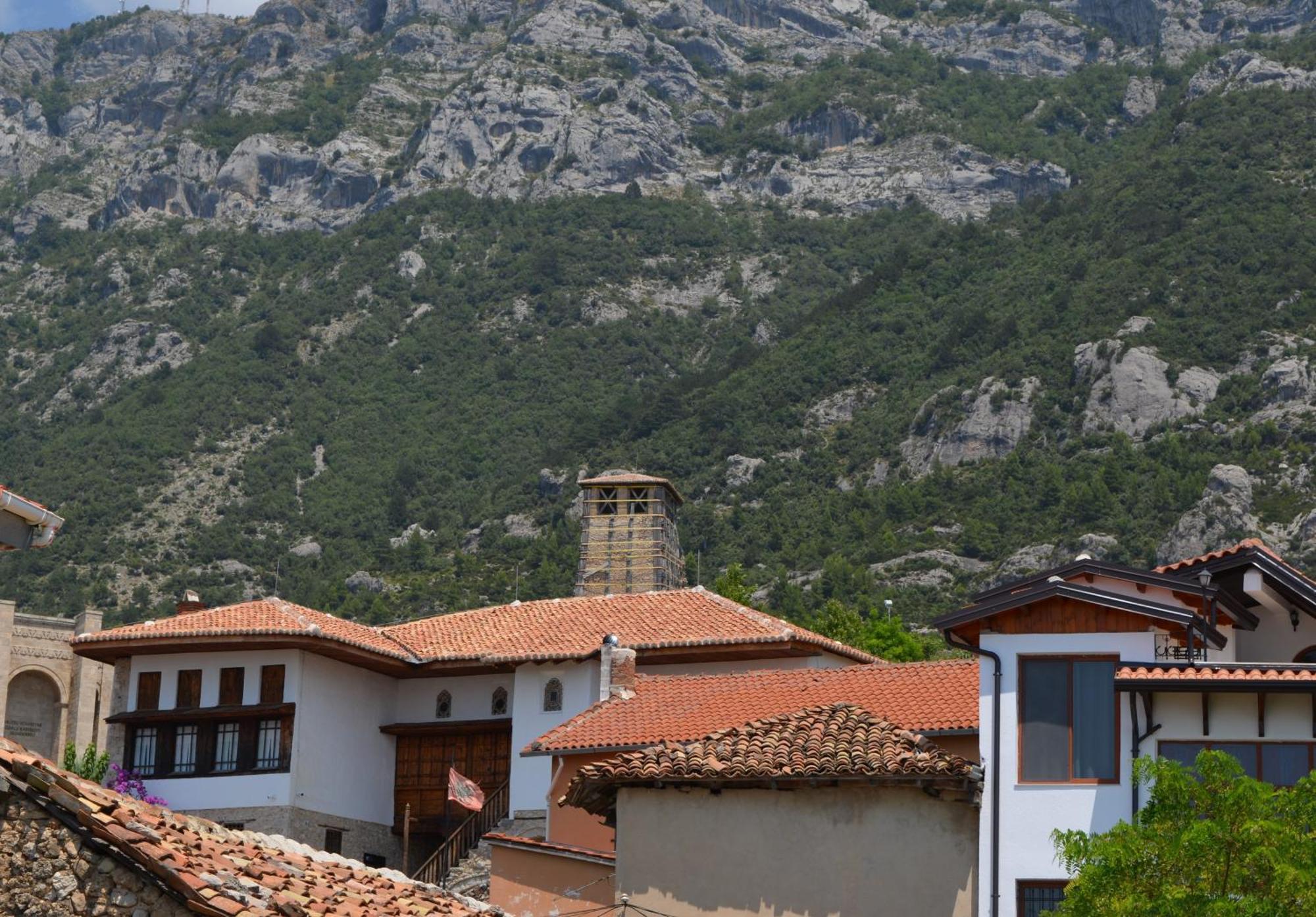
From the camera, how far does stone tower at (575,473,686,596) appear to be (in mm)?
111812

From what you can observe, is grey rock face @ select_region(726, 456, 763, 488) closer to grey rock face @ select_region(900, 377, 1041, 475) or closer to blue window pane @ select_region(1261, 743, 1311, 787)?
grey rock face @ select_region(900, 377, 1041, 475)

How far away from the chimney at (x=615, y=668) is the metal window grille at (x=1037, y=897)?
58.3 feet

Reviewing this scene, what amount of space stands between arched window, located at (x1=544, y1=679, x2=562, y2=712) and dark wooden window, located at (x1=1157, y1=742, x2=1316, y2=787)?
24041mm

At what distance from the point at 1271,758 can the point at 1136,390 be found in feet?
370

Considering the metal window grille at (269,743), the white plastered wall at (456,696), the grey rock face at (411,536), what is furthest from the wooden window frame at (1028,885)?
the grey rock face at (411,536)

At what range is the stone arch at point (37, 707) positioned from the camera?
8594cm

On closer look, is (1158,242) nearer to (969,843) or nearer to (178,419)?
(178,419)

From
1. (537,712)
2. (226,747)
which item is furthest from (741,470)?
(537,712)

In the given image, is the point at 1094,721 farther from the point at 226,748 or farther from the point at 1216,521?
the point at 1216,521

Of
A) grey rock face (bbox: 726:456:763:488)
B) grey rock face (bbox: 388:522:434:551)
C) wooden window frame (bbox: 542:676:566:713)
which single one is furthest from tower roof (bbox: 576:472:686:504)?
wooden window frame (bbox: 542:676:566:713)

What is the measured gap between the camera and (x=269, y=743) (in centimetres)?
5028

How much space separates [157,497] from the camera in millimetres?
168750

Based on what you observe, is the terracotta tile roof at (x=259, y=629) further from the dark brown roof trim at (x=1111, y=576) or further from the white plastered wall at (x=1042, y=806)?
the white plastered wall at (x=1042, y=806)

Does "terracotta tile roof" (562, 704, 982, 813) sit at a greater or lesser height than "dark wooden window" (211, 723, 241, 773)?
lesser
